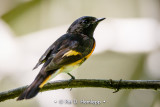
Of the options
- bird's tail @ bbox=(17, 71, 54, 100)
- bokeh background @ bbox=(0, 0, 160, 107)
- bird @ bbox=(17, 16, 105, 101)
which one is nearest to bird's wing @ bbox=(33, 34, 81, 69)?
bird @ bbox=(17, 16, 105, 101)

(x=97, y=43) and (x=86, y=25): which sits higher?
(x=86, y=25)

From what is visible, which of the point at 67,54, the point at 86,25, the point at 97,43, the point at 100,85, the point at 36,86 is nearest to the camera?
the point at 36,86

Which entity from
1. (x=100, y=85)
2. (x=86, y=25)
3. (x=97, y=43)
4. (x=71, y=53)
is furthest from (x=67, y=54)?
(x=97, y=43)

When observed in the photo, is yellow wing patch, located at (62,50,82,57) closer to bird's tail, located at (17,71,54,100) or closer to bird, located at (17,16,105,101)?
bird, located at (17,16,105,101)

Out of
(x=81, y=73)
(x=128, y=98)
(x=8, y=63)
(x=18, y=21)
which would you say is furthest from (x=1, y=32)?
(x=128, y=98)

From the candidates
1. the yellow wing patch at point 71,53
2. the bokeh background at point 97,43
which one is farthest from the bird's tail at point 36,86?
the bokeh background at point 97,43

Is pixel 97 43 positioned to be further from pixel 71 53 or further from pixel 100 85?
pixel 100 85

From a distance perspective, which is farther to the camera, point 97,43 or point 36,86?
point 97,43

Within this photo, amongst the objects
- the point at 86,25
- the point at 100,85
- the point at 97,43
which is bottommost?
the point at 97,43
